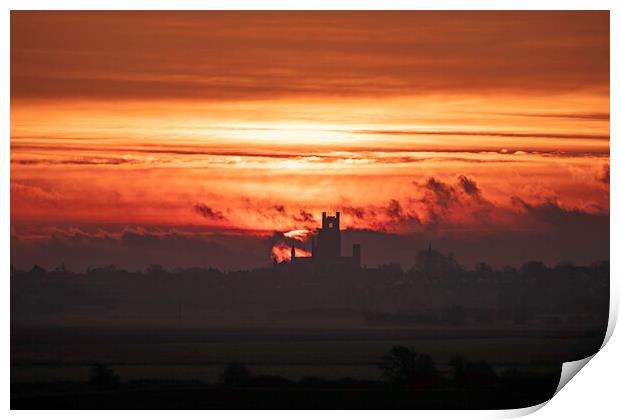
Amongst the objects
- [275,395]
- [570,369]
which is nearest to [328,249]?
[275,395]

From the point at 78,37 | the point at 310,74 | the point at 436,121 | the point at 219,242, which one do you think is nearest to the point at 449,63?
the point at 436,121

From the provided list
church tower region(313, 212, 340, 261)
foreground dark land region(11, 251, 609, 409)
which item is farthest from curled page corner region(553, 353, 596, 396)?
church tower region(313, 212, 340, 261)

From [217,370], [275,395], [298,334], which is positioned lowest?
[275,395]

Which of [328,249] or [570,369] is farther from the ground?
[328,249]

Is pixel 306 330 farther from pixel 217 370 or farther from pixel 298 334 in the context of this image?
pixel 217 370

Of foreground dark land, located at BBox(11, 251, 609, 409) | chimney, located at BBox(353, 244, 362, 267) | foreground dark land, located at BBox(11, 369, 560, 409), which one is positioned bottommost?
foreground dark land, located at BBox(11, 369, 560, 409)

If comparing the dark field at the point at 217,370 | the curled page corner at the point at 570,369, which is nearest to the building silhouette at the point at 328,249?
the dark field at the point at 217,370

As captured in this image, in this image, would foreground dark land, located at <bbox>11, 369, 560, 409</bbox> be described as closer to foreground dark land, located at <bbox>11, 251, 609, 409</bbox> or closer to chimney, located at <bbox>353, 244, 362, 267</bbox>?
foreground dark land, located at <bbox>11, 251, 609, 409</bbox>

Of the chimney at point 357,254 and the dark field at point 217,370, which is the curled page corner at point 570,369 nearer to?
the dark field at point 217,370
